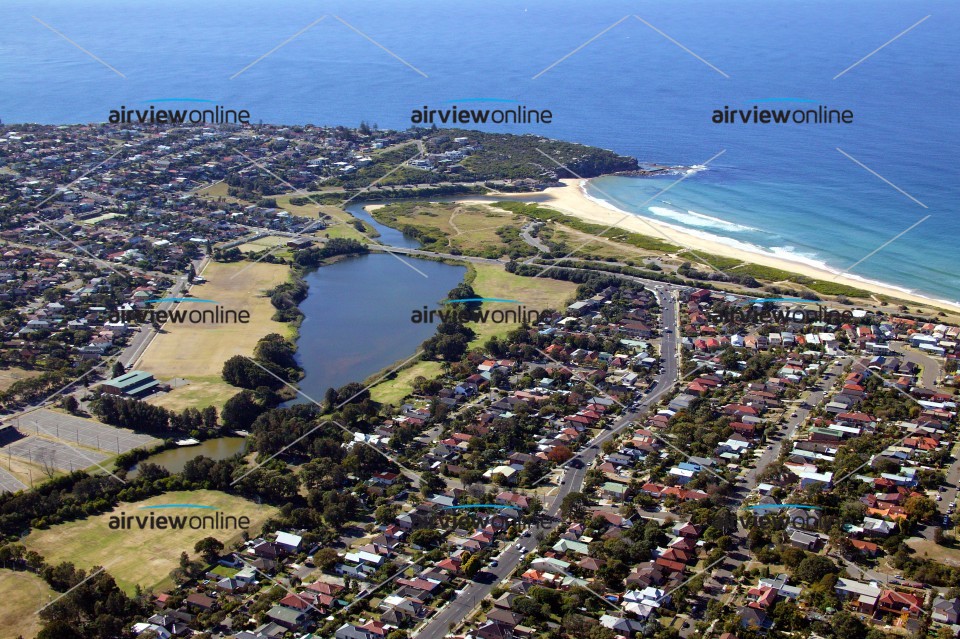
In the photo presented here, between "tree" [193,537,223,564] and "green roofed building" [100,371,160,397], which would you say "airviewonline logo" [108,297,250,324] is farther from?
"tree" [193,537,223,564]

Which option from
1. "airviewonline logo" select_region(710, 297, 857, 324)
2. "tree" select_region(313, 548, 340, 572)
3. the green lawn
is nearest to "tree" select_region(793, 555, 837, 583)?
"tree" select_region(313, 548, 340, 572)

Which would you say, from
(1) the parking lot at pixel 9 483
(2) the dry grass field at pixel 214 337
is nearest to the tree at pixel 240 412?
(2) the dry grass field at pixel 214 337

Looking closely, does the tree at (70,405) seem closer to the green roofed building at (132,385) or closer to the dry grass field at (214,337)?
the green roofed building at (132,385)

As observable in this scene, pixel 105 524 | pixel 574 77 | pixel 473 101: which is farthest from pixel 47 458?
pixel 574 77

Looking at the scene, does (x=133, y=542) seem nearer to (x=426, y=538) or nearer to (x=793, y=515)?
(x=426, y=538)

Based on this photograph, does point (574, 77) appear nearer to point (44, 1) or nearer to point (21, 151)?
point (21, 151)

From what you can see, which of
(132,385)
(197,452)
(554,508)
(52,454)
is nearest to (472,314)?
(132,385)
